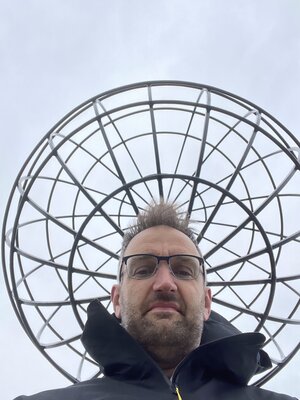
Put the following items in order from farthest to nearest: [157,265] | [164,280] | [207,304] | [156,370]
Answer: [207,304]
[157,265]
[164,280]
[156,370]

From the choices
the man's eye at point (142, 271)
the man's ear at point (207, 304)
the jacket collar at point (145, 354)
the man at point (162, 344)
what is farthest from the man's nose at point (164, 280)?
the man's ear at point (207, 304)

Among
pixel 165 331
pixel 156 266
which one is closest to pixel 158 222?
pixel 156 266

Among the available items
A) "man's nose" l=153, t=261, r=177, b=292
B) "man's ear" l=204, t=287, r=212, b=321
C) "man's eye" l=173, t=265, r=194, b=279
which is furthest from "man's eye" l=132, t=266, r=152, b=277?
"man's ear" l=204, t=287, r=212, b=321

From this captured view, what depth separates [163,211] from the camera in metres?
4.65

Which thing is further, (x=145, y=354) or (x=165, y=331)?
(x=165, y=331)

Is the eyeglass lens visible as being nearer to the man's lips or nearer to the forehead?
the forehead

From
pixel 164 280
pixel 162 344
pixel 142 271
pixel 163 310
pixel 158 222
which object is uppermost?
pixel 158 222

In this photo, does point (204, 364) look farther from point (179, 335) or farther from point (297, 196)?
point (297, 196)

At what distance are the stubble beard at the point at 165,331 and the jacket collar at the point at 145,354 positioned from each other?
0.19 meters

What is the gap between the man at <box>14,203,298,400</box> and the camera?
136 inches

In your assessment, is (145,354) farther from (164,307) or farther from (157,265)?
(157,265)

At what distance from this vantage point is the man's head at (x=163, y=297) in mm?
3717

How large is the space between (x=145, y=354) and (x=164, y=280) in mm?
554

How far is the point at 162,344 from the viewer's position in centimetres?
370
